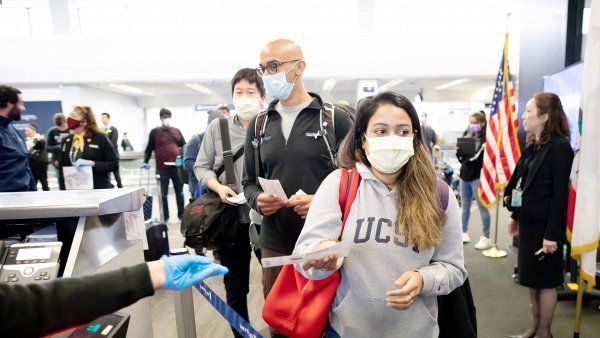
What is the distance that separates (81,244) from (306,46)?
1045 centimetres

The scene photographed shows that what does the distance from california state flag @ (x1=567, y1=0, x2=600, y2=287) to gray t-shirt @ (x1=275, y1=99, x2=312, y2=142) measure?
1.76m

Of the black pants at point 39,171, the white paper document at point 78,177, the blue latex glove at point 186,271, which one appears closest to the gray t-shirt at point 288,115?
the blue latex glove at point 186,271

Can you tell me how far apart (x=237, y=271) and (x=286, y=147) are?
950 millimetres

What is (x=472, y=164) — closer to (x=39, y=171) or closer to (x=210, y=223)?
(x=210, y=223)

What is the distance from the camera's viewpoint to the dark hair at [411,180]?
1.23 meters

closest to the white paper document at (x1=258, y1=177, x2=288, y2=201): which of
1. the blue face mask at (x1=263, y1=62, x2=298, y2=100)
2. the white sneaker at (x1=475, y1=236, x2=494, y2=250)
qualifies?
the blue face mask at (x1=263, y1=62, x2=298, y2=100)

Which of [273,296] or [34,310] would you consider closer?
[34,310]

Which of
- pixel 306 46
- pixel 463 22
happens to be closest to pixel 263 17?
pixel 306 46

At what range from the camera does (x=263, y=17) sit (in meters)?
11.5

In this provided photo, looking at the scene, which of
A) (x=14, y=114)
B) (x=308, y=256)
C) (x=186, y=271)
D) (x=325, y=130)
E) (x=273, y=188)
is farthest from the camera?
(x=14, y=114)

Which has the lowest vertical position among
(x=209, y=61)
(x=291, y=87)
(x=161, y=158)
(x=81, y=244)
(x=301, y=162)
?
(x=161, y=158)

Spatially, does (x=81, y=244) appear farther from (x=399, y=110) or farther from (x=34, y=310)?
(x=399, y=110)

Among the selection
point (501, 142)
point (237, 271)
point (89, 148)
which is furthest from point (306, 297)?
point (501, 142)

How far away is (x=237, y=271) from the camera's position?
7.36 ft
